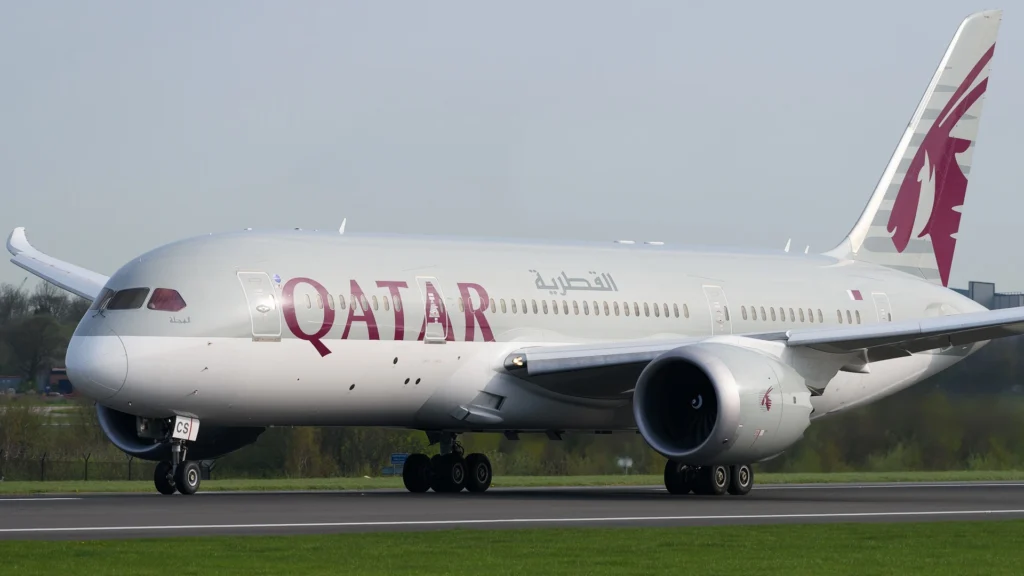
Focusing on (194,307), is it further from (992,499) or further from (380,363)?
(992,499)

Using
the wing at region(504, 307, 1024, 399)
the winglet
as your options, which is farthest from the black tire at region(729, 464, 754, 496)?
the winglet

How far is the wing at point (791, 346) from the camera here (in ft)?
84.5

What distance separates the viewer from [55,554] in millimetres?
14625

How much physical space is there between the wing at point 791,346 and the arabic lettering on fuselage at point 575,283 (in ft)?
3.60

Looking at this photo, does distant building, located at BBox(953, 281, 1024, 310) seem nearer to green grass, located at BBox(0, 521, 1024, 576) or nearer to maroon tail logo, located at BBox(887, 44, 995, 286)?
maroon tail logo, located at BBox(887, 44, 995, 286)

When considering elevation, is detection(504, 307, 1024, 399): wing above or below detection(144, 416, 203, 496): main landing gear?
above

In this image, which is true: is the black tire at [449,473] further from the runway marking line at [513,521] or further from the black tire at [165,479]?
the runway marking line at [513,521]

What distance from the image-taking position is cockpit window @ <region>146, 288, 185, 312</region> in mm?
23891

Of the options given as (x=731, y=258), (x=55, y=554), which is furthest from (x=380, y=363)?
(x=55, y=554)

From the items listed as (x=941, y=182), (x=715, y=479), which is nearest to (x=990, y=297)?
(x=941, y=182)

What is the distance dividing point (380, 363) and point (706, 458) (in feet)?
16.6

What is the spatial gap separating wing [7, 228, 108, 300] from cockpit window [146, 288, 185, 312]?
6.37 meters

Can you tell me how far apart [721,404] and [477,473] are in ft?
19.5

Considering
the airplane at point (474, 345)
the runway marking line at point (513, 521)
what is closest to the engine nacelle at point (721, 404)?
the airplane at point (474, 345)
